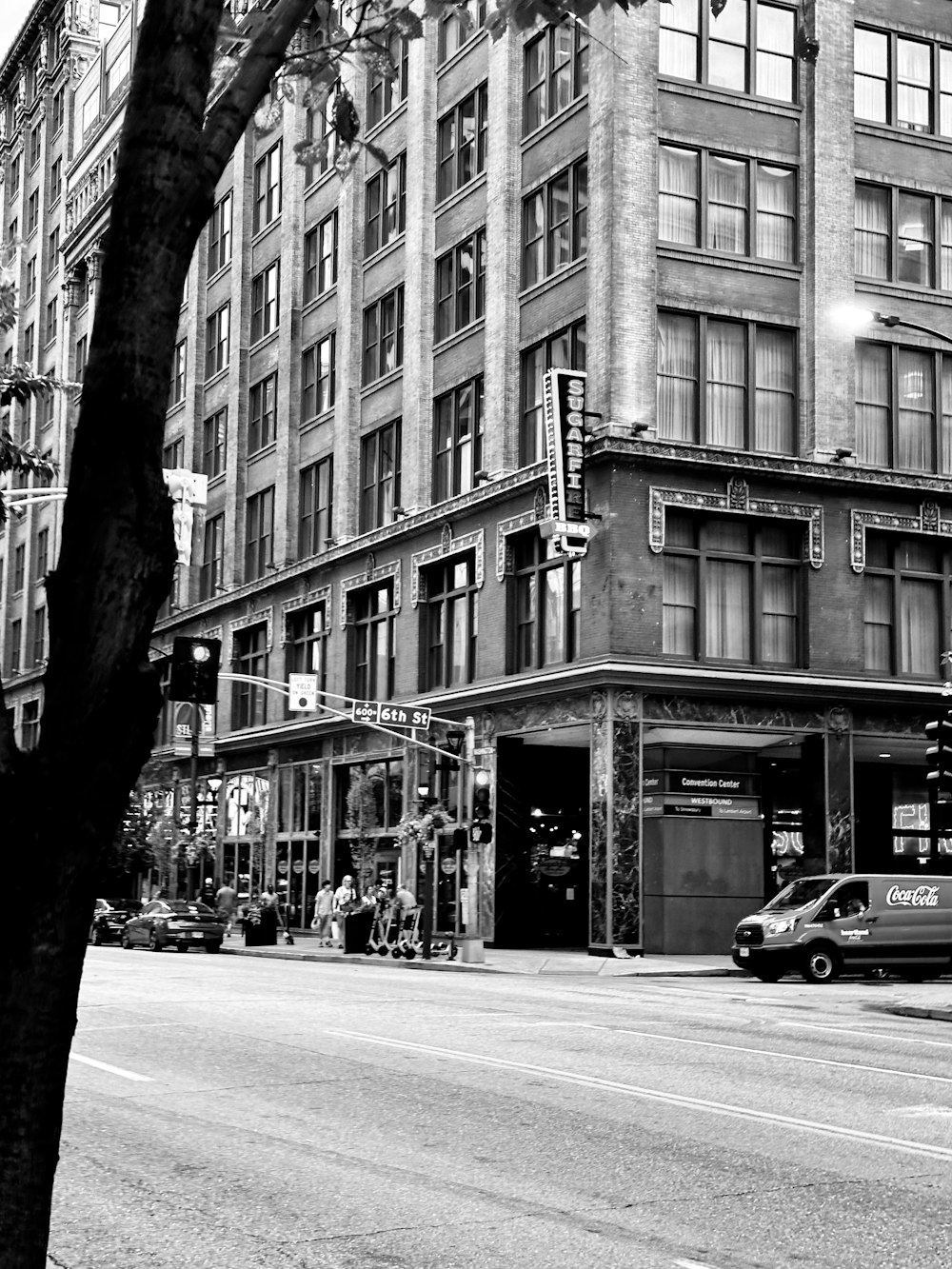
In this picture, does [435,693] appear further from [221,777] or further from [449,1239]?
[449,1239]

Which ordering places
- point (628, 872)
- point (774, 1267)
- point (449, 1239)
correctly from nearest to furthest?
1. point (774, 1267)
2. point (449, 1239)
3. point (628, 872)

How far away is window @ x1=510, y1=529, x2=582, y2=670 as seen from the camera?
125ft

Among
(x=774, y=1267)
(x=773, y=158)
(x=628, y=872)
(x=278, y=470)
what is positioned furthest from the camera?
(x=278, y=470)

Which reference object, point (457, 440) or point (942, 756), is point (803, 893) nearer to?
point (942, 756)

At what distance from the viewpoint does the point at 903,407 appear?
4066 cm

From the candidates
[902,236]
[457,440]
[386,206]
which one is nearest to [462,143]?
[386,206]

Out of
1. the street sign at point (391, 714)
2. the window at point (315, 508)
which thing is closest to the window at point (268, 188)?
the window at point (315, 508)

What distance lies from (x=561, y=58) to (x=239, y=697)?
2677cm

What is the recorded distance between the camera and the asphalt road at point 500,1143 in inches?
307

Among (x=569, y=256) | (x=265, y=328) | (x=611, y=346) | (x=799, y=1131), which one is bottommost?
(x=799, y=1131)

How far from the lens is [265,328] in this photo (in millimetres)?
59062

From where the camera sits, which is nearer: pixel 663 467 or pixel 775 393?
pixel 663 467

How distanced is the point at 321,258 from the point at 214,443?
1103 centimetres

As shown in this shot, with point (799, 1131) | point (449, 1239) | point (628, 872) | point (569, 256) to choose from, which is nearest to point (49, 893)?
point (449, 1239)
